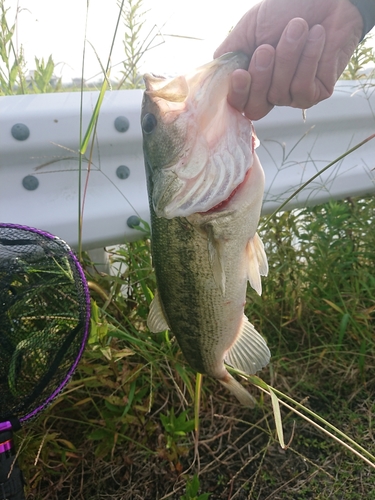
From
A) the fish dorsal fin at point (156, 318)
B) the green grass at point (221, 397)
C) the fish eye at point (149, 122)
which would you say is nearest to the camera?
the fish eye at point (149, 122)

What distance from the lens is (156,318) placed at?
1619 mm

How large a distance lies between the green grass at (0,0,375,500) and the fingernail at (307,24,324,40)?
36.8 inches

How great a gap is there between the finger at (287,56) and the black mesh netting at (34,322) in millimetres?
→ 1032

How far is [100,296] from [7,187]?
74 cm

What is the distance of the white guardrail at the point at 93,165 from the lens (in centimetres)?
214

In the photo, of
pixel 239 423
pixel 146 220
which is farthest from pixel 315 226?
pixel 239 423

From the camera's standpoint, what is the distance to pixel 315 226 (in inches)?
91.7

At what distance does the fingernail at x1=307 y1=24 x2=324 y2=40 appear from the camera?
1.34 m

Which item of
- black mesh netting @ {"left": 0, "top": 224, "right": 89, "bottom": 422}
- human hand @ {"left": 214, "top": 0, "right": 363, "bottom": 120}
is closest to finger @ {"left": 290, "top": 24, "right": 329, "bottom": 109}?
human hand @ {"left": 214, "top": 0, "right": 363, "bottom": 120}

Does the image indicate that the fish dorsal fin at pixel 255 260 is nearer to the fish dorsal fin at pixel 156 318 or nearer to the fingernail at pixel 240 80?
the fish dorsal fin at pixel 156 318

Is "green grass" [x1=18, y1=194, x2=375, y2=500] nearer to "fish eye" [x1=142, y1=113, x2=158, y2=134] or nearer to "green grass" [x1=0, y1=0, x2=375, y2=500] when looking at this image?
"green grass" [x1=0, y1=0, x2=375, y2=500]

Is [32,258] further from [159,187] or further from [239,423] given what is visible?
[239,423]

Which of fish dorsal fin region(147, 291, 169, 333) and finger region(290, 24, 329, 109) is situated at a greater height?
finger region(290, 24, 329, 109)

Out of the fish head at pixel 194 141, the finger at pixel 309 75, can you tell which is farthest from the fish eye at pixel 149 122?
the finger at pixel 309 75
